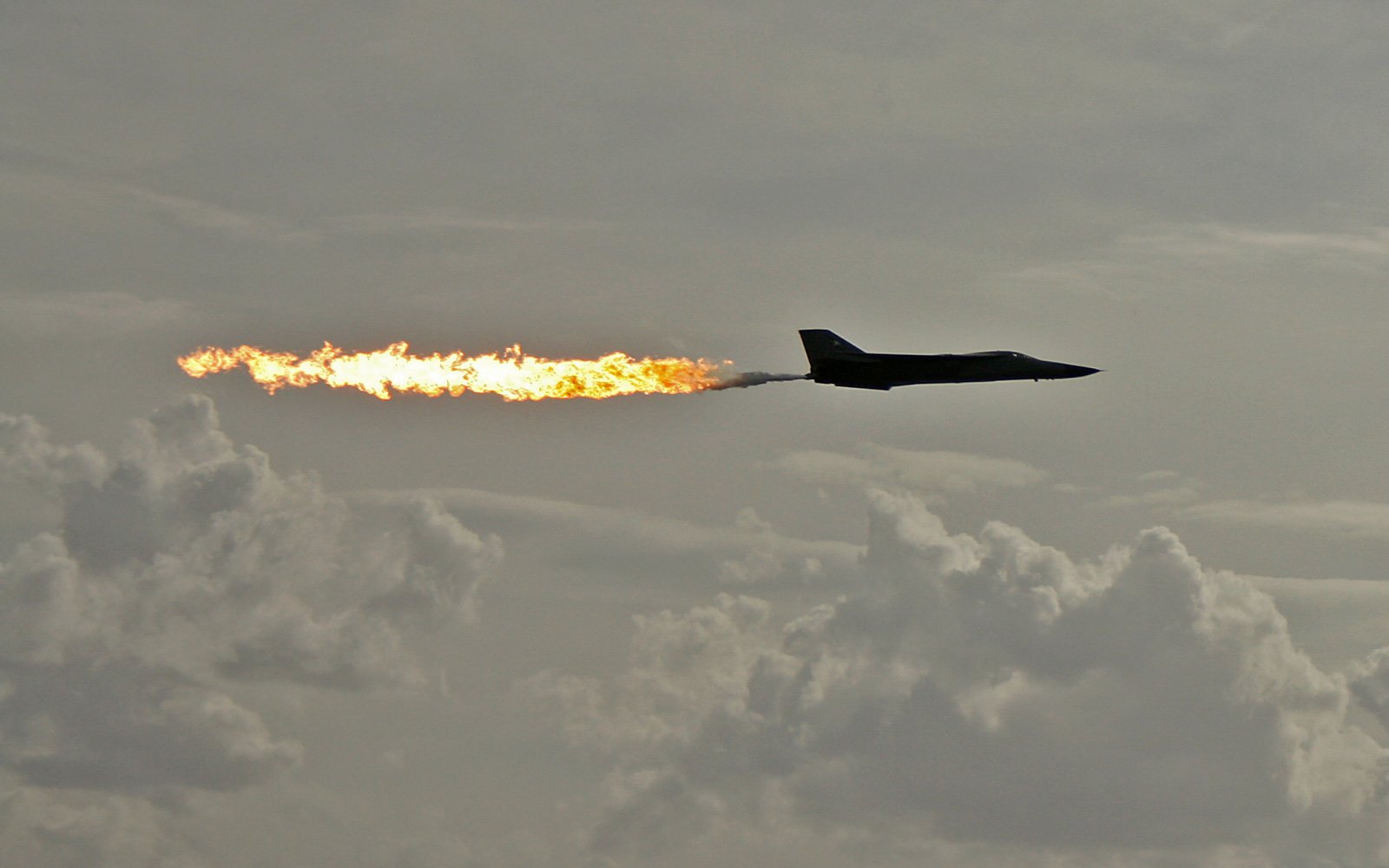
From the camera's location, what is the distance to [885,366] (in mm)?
178875

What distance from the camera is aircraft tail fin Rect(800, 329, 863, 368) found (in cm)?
17938

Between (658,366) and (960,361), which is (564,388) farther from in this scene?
(960,361)

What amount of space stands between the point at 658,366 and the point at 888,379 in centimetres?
1530

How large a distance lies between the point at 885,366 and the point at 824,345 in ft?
13.9

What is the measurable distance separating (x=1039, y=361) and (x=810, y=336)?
16.2 metres

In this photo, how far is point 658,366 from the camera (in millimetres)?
182125

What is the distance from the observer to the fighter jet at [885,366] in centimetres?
17888

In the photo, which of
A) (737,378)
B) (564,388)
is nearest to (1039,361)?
(737,378)

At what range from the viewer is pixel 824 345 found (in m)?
180

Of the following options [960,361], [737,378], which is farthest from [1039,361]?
[737,378]

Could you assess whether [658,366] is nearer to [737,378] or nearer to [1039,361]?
[737,378]

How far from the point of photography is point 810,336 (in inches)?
7092

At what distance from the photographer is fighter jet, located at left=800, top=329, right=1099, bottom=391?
587ft

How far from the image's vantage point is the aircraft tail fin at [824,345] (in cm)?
17938
